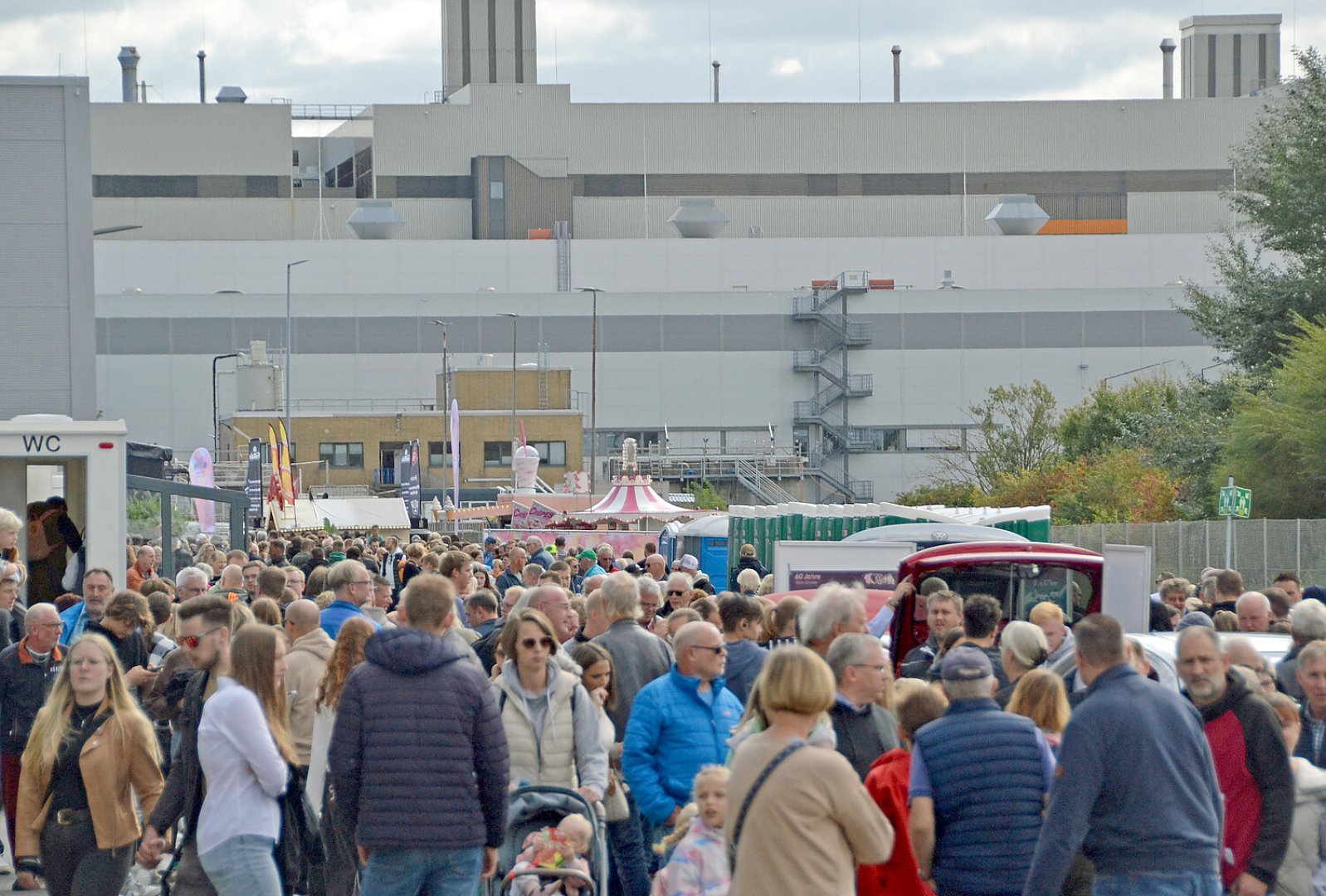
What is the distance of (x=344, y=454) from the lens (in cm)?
8606

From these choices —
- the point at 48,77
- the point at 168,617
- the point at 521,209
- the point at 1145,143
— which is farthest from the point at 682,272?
the point at 168,617

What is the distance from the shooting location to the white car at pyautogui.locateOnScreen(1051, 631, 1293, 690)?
28.0 ft

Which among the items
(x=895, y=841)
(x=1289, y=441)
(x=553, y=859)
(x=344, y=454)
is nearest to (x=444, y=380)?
(x=344, y=454)

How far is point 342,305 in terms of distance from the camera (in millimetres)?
86625

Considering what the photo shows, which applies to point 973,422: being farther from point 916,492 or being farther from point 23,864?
point 23,864

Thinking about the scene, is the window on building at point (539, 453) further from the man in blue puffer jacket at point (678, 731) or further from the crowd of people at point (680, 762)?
the man in blue puffer jacket at point (678, 731)

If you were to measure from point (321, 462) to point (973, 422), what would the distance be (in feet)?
102

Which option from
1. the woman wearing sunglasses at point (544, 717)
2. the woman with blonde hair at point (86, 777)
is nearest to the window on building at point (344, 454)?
the woman with blonde hair at point (86, 777)

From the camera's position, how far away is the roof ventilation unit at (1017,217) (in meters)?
90.6

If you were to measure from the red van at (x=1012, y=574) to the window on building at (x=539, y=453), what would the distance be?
7128cm

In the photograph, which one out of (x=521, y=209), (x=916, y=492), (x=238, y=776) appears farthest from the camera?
(x=521, y=209)

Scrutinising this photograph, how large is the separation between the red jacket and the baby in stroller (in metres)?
1.32

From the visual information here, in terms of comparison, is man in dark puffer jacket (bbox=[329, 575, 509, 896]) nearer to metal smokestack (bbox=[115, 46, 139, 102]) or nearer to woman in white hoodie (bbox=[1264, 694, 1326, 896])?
woman in white hoodie (bbox=[1264, 694, 1326, 896])

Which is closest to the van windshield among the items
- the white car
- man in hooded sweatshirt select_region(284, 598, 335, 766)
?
the white car
